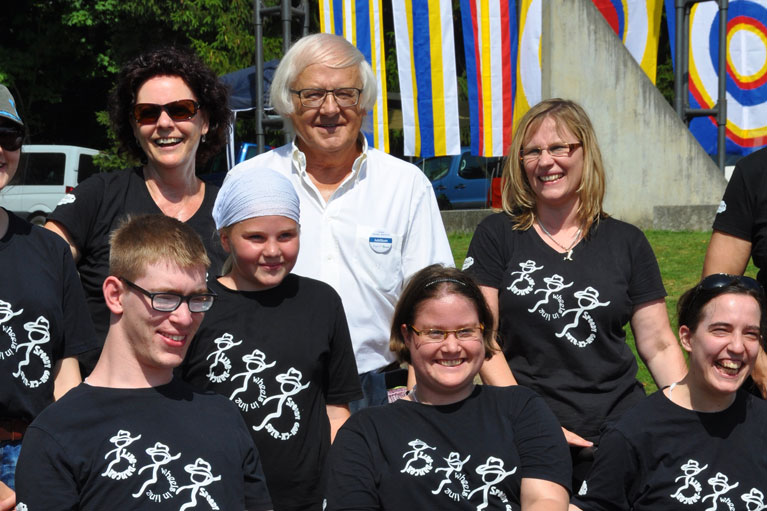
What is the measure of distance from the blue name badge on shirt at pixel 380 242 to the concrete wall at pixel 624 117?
30.8 feet

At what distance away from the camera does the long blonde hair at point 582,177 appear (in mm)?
3555

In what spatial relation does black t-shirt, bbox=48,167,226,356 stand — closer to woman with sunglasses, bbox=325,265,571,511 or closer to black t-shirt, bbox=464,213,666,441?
woman with sunglasses, bbox=325,265,571,511

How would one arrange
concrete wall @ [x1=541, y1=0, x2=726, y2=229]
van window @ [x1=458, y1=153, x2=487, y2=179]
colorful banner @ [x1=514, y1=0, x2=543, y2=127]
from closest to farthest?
colorful banner @ [x1=514, y1=0, x2=543, y2=127] < concrete wall @ [x1=541, y1=0, x2=726, y2=229] < van window @ [x1=458, y1=153, x2=487, y2=179]

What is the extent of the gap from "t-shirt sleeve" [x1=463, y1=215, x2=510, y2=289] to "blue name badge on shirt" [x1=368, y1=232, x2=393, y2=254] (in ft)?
1.00

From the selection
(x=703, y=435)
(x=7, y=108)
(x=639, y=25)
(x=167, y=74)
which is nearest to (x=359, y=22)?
(x=639, y=25)

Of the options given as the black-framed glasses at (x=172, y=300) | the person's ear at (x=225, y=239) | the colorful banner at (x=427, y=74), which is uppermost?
the colorful banner at (x=427, y=74)

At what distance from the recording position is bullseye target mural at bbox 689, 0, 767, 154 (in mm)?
14570

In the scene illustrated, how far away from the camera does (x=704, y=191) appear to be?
12.7 m

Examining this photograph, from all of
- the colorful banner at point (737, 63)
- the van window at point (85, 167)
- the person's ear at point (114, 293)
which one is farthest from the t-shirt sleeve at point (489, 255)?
the van window at point (85, 167)

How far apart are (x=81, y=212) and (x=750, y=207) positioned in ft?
8.18

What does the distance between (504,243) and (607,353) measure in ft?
1.85

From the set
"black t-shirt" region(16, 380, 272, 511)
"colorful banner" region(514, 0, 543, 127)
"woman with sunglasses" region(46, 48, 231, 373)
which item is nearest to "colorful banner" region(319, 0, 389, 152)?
"colorful banner" region(514, 0, 543, 127)

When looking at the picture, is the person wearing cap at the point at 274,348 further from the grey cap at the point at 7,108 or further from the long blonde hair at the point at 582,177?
the long blonde hair at the point at 582,177

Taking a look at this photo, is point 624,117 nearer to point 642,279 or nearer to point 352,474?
point 642,279
